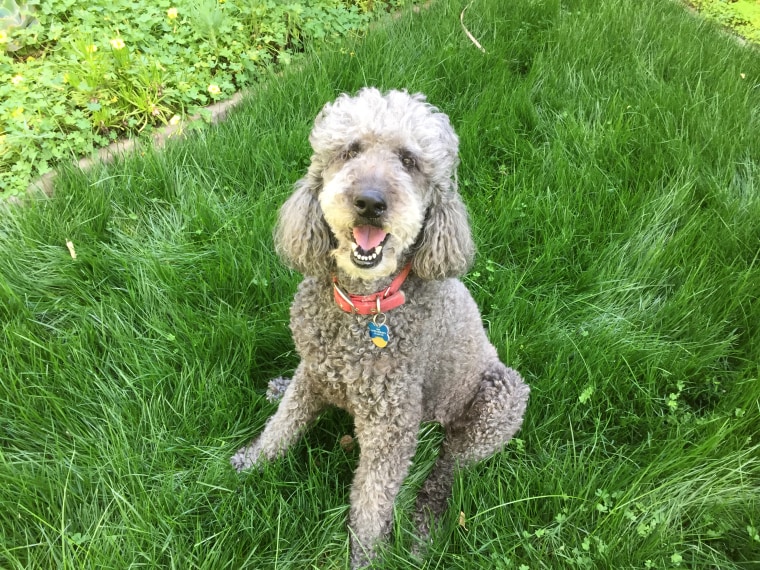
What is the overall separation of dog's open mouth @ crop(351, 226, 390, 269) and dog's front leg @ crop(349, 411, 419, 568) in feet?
2.29

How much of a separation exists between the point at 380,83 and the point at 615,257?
213cm

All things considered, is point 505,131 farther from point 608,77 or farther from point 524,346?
point 524,346

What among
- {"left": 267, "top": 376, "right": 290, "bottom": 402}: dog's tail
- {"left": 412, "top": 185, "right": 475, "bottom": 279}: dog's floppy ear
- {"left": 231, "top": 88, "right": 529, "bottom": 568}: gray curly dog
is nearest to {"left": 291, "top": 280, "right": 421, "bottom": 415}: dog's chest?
{"left": 231, "top": 88, "right": 529, "bottom": 568}: gray curly dog

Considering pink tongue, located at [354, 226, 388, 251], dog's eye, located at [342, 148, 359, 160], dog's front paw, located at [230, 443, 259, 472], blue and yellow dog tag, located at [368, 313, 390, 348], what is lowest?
dog's front paw, located at [230, 443, 259, 472]

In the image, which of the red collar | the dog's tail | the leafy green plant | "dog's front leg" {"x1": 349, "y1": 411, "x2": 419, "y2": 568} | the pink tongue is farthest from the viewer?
the leafy green plant

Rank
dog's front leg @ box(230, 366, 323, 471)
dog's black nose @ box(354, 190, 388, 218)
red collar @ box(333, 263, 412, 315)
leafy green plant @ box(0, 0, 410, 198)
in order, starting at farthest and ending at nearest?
leafy green plant @ box(0, 0, 410, 198) → dog's front leg @ box(230, 366, 323, 471) → red collar @ box(333, 263, 412, 315) → dog's black nose @ box(354, 190, 388, 218)

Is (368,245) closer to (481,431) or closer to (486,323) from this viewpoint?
(481,431)

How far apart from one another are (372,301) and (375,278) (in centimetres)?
9

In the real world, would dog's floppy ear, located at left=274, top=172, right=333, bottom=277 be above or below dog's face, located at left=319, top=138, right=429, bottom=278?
below

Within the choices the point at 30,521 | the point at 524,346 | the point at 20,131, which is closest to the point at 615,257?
the point at 524,346

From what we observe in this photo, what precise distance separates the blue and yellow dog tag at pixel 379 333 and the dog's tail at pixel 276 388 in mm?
826

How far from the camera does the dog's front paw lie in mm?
2390

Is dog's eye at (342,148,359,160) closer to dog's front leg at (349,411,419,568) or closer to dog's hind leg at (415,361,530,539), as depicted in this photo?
dog's front leg at (349,411,419,568)

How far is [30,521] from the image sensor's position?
77.3 inches
